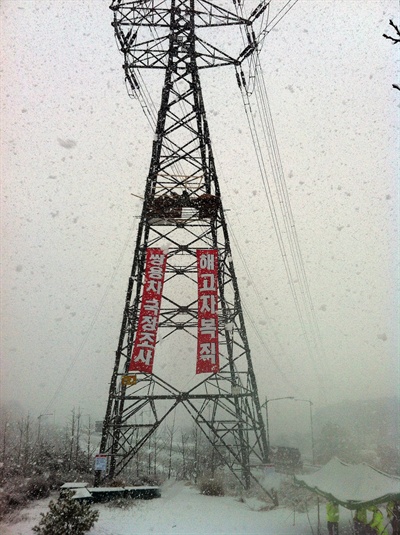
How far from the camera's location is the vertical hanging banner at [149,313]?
14.2 m

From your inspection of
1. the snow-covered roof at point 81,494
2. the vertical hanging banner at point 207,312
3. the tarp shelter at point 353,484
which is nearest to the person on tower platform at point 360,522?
the tarp shelter at point 353,484

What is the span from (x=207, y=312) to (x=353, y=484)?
7.18 meters

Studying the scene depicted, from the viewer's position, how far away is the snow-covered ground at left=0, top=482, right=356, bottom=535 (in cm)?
1003

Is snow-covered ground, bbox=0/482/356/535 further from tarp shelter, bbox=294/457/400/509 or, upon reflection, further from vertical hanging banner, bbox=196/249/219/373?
vertical hanging banner, bbox=196/249/219/373

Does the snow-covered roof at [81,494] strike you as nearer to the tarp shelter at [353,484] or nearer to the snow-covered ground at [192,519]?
the snow-covered ground at [192,519]

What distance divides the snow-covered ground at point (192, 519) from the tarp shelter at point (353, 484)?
1150 mm

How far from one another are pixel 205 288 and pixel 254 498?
7.79m

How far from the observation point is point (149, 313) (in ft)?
48.7

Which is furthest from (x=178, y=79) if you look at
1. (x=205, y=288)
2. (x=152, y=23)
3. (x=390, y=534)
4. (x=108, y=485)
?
(x=390, y=534)

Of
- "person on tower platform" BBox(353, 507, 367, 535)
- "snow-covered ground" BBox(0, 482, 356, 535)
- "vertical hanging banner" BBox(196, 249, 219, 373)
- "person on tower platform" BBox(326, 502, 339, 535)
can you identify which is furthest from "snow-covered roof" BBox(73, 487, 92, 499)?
"person on tower platform" BBox(353, 507, 367, 535)

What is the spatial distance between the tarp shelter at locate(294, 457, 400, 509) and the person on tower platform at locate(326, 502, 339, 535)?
0.19 metres

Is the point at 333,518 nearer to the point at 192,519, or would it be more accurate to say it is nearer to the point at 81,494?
the point at 192,519

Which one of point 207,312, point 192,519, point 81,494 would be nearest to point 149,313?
point 207,312

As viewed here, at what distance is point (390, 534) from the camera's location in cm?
1070
